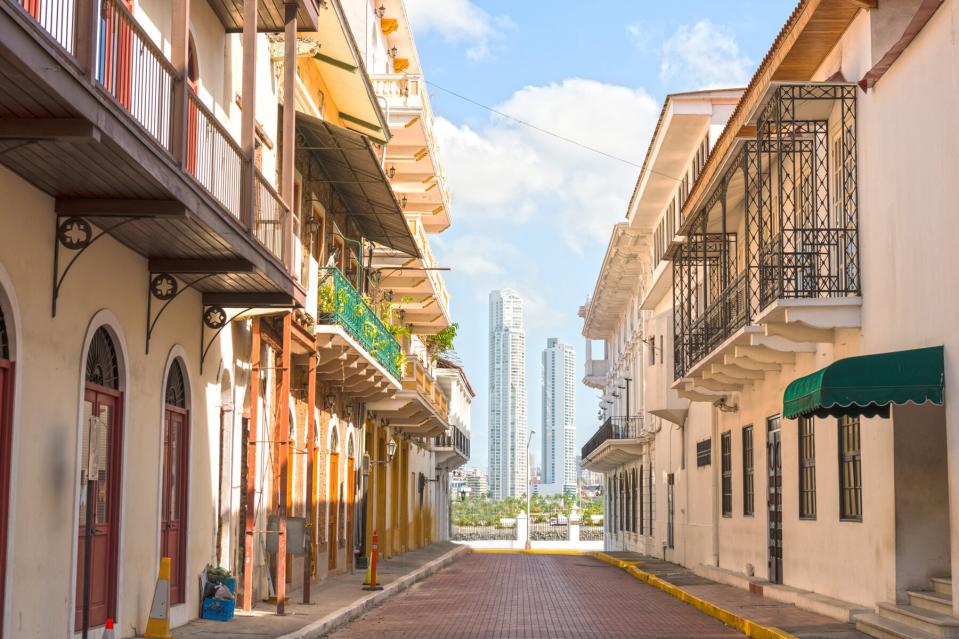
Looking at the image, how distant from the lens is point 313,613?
687 inches

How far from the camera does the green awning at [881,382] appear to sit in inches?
527

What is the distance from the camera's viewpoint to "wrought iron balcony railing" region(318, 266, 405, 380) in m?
21.9

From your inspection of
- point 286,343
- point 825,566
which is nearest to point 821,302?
point 825,566

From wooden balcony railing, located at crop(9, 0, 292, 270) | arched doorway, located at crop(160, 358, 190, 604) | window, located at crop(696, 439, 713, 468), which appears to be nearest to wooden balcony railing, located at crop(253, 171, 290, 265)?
wooden balcony railing, located at crop(9, 0, 292, 270)

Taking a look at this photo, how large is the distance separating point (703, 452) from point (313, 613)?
1499 cm

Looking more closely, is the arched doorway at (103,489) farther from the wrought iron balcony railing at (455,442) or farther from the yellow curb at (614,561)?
the wrought iron balcony railing at (455,442)

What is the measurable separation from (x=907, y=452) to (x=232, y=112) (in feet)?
30.0

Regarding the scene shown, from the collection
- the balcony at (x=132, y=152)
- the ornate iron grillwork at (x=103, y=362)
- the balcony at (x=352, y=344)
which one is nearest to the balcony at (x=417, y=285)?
the balcony at (x=352, y=344)

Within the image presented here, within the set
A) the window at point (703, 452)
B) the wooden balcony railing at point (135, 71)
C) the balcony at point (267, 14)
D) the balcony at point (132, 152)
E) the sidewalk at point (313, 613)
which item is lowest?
the sidewalk at point (313, 613)

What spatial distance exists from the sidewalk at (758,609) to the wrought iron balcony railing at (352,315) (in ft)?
23.2

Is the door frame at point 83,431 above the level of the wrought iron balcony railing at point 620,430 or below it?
below

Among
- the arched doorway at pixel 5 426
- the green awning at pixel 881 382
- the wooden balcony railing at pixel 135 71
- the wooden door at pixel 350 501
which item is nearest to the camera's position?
the wooden balcony railing at pixel 135 71

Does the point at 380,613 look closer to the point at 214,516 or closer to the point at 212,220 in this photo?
the point at 214,516

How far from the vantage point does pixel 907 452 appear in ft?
49.6
